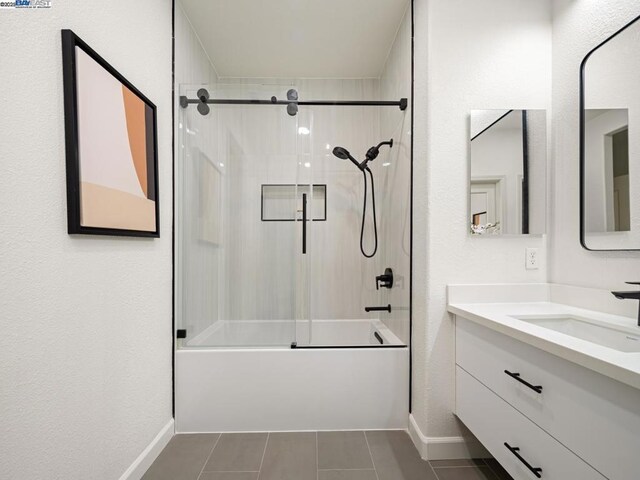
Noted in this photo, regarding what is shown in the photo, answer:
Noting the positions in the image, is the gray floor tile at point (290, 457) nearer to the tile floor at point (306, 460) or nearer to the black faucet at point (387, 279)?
the tile floor at point (306, 460)

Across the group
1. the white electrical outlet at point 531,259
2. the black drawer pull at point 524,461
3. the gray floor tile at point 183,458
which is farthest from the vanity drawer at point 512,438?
the gray floor tile at point 183,458

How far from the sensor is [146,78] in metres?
1.69

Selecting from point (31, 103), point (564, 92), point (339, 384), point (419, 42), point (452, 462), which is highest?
point (419, 42)

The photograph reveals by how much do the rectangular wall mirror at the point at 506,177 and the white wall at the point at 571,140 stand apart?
7 cm

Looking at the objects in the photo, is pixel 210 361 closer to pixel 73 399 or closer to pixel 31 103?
pixel 73 399

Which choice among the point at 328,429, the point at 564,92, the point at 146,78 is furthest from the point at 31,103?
the point at 564,92

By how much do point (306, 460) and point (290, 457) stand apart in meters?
0.09

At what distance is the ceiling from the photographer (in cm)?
214

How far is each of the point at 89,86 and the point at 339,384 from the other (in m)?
1.90

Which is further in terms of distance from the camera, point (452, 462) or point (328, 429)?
point (328, 429)

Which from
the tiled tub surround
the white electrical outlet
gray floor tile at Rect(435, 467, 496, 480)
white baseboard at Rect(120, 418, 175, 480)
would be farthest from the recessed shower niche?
the white electrical outlet

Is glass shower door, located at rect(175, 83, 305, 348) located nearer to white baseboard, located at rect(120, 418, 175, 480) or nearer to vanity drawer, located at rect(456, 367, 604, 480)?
white baseboard, located at rect(120, 418, 175, 480)

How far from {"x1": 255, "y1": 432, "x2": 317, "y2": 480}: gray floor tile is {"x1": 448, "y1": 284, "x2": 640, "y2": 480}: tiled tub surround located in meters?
0.81

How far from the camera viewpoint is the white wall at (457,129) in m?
1.78
